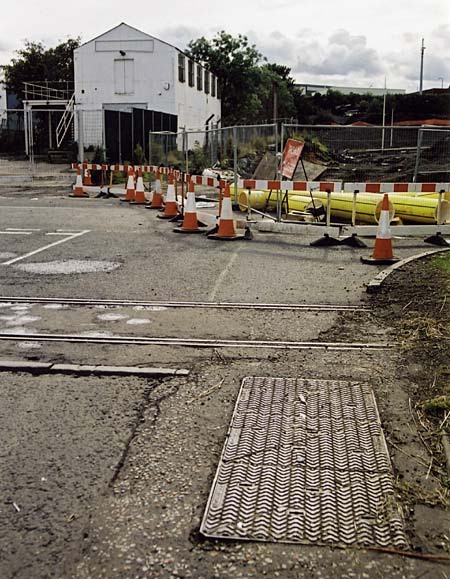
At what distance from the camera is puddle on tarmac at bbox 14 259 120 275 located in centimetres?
948

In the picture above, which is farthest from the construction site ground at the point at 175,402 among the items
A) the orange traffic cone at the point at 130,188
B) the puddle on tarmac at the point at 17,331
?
the orange traffic cone at the point at 130,188

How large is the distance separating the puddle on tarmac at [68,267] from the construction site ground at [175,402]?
41 mm

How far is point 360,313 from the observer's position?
7262 millimetres

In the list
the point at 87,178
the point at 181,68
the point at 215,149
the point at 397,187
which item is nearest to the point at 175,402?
the point at 397,187

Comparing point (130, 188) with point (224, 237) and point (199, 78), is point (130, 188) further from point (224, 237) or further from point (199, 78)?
point (199, 78)

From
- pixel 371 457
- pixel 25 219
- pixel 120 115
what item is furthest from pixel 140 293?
pixel 120 115

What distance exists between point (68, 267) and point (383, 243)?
14.3 ft

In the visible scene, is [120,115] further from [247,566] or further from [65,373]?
[247,566]

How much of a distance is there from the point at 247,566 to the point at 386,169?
27756 millimetres

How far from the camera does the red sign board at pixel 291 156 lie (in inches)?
571

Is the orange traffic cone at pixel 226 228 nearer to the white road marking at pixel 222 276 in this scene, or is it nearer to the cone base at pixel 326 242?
the white road marking at pixel 222 276

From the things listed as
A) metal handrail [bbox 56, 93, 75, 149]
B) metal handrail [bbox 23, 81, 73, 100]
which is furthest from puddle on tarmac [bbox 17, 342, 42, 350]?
metal handrail [bbox 23, 81, 73, 100]

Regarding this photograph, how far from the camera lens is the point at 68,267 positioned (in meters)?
9.77

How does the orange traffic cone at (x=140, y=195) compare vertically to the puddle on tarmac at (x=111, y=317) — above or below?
above
